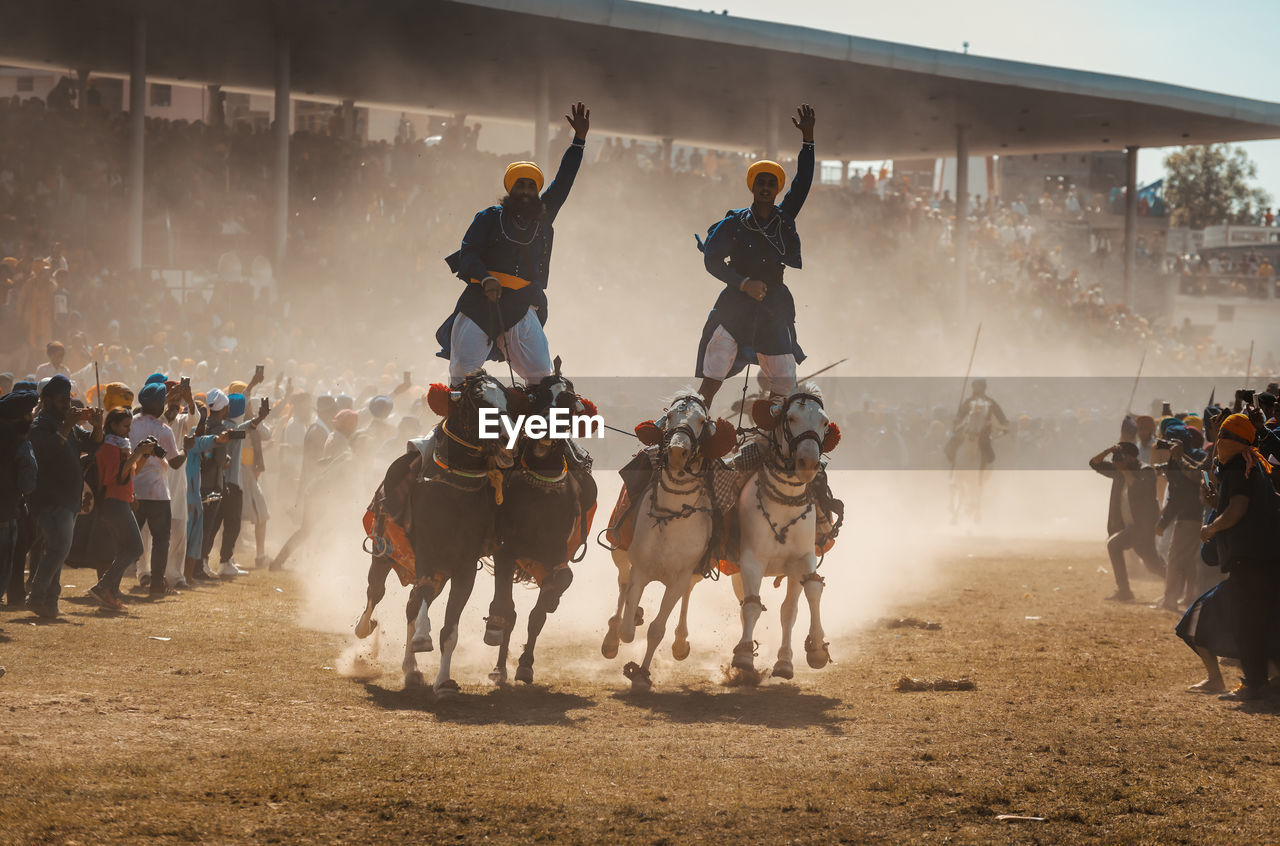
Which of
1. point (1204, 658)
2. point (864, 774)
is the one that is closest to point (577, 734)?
point (864, 774)

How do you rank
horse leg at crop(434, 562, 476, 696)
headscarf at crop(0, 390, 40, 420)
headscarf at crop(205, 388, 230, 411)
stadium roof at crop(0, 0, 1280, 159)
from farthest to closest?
stadium roof at crop(0, 0, 1280, 159) < headscarf at crop(205, 388, 230, 411) < headscarf at crop(0, 390, 40, 420) < horse leg at crop(434, 562, 476, 696)

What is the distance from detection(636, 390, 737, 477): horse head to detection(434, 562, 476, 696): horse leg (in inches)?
64.1

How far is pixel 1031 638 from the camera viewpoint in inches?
522

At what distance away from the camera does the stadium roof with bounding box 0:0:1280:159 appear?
31.0m

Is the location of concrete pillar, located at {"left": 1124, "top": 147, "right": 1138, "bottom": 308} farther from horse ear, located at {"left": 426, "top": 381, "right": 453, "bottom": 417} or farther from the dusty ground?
horse ear, located at {"left": 426, "top": 381, "right": 453, "bottom": 417}

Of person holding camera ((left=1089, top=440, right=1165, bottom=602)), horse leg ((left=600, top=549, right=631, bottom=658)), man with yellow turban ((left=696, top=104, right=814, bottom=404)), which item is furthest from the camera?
person holding camera ((left=1089, top=440, right=1165, bottom=602))

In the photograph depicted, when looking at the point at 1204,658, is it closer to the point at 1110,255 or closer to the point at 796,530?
the point at 796,530

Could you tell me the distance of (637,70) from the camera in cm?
3509

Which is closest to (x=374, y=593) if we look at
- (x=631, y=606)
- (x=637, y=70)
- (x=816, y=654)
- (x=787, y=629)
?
(x=631, y=606)

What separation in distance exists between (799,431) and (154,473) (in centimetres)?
706

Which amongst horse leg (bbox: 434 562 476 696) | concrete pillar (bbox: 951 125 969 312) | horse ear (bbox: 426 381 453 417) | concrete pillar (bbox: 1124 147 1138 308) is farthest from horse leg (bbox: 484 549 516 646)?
concrete pillar (bbox: 1124 147 1138 308)

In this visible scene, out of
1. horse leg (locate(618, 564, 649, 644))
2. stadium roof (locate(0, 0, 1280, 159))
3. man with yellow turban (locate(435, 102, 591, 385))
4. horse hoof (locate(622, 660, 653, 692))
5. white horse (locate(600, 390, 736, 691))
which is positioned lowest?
horse hoof (locate(622, 660, 653, 692))

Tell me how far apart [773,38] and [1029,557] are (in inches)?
662

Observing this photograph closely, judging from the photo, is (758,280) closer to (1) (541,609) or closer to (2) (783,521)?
(2) (783,521)
